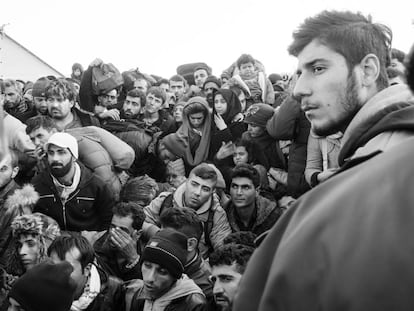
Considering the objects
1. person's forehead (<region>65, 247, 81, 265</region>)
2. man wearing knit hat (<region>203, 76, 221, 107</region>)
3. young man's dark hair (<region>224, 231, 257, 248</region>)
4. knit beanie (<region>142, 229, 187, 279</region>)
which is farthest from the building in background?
young man's dark hair (<region>224, 231, 257, 248</region>)

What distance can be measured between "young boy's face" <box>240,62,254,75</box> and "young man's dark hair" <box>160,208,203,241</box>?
13.6 feet

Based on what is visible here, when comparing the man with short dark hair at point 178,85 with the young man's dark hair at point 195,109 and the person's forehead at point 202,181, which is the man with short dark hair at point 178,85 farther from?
the person's forehead at point 202,181

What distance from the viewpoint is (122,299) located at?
4.92m

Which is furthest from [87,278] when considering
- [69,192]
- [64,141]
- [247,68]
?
[247,68]

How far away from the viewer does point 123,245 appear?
5.55 metres

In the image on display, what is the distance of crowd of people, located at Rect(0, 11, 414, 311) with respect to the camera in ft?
3.04

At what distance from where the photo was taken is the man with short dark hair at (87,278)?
185 inches

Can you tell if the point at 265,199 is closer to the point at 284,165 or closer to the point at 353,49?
the point at 284,165

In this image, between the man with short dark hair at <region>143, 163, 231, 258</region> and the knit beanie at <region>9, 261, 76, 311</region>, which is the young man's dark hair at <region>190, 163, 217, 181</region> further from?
the knit beanie at <region>9, 261, 76, 311</region>

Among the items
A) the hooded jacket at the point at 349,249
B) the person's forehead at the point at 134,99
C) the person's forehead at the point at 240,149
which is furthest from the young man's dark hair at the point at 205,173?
the hooded jacket at the point at 349,249

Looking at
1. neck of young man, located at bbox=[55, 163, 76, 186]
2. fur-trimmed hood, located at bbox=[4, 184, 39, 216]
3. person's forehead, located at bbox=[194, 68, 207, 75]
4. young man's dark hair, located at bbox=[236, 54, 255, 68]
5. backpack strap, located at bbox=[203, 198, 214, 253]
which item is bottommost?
backpack strap, located at bbox=[203, 198, 214, 253]

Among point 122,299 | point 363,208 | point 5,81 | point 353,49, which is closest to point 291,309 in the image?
point 363,208

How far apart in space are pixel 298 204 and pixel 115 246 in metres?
4.64

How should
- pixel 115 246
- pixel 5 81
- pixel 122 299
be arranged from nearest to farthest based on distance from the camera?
pixel 122 299 → pixel 115 246 → pixel 5 81
